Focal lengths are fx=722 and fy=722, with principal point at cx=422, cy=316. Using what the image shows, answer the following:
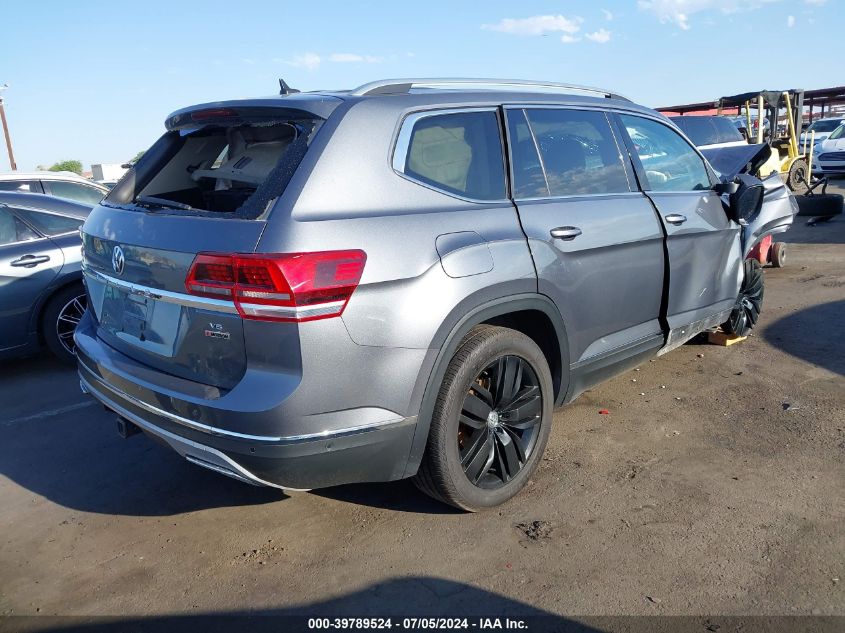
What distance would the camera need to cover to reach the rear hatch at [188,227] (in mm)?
2715

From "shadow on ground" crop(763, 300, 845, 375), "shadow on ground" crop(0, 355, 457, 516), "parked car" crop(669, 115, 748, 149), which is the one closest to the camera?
"shadow on ground" crop(0, 355, 457, 516)

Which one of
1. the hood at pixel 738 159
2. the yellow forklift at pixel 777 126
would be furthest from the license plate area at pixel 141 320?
the yellow forklift at pixel 777 126

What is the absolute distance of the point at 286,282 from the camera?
8.31ft

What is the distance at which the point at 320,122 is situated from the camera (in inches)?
113

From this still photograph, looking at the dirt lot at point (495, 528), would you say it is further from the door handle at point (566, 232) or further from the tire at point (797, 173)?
the tire at point (797, 173)

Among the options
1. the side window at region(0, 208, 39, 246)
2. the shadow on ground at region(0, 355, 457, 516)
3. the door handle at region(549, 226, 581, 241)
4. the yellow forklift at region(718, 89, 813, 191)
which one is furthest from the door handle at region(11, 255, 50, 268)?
the yellow forklift at region(718, 89, 813, 191)

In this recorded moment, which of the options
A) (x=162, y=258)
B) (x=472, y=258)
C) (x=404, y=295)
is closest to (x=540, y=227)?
(x=472, y=258)

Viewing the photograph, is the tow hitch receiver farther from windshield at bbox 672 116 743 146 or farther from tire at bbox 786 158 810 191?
tire at bbox 786 158 810 191

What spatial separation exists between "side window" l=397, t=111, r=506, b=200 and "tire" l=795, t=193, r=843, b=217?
10.6 m

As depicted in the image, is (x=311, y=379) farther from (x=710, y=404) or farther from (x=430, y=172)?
(x=710, y=404)

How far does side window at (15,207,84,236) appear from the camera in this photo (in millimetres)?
6039

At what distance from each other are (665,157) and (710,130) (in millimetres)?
11443

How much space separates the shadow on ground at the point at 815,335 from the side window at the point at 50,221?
5.94m

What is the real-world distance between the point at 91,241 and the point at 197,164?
0.71m
